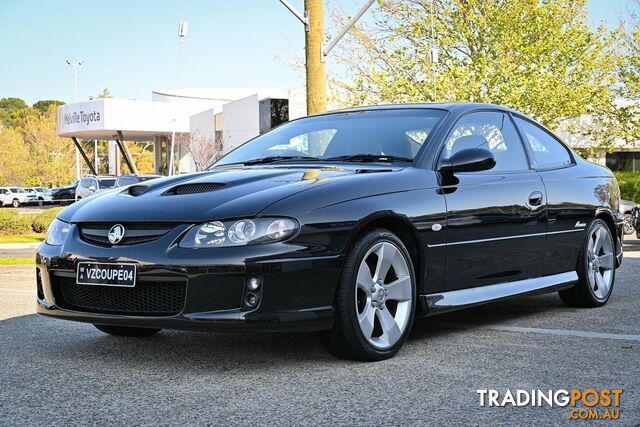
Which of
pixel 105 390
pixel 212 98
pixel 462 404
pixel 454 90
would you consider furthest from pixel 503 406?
pixel 212 98

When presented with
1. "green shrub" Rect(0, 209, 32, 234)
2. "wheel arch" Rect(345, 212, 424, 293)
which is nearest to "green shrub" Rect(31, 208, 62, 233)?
"green shrub" Rect(0, 209, 32, 234)

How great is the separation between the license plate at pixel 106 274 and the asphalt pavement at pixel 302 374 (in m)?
0.46

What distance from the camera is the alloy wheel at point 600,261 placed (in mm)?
7293

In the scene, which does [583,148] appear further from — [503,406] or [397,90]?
[503,406]

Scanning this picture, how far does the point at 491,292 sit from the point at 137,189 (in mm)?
2319

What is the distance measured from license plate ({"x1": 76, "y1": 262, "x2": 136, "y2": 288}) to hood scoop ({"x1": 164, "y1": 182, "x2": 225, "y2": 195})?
1.83 ft

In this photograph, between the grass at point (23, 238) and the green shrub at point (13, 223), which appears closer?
the grass at point (23, 238)

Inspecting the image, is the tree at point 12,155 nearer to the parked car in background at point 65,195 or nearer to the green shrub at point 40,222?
the parked car in background at point 65,195

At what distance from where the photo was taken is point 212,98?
73.7 metres

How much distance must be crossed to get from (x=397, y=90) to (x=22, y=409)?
25803mm

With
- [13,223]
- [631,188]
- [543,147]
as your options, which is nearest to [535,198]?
[543,147]

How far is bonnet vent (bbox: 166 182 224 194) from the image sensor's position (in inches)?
200

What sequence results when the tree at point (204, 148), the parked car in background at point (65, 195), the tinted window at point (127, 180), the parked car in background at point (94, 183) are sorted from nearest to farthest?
the tinted window at point (127, 180) < the parked car in background at point (94, 183) < the tree at point (204, 148) < the parked car in background at point (65, 195)

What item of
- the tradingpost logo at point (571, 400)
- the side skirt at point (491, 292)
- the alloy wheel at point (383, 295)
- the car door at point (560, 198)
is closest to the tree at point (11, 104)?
the car door at point (560, 198)
